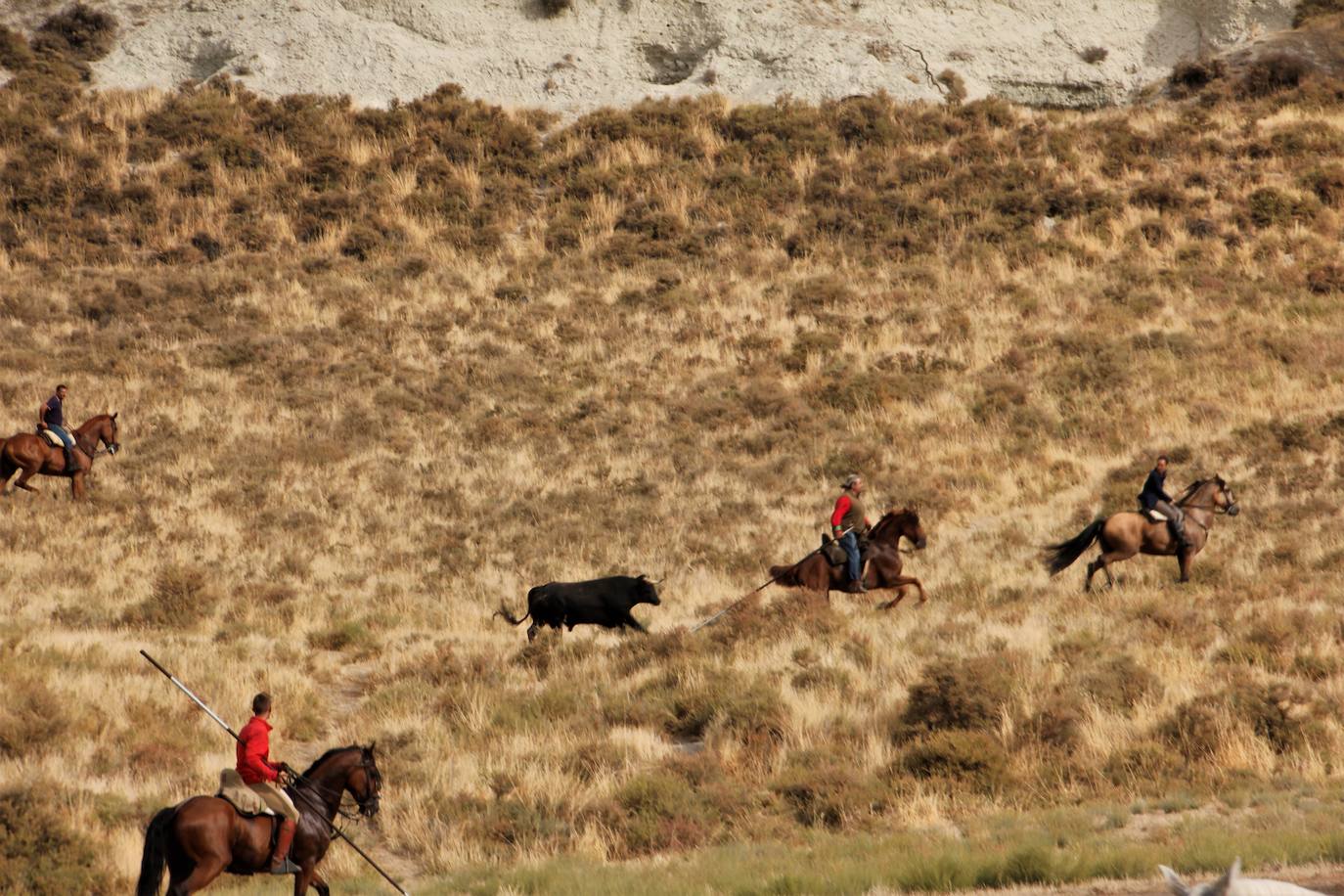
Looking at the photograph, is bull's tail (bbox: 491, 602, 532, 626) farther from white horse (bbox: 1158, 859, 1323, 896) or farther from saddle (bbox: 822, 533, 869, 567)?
white horse (bbox: 1158, 859, 1323, 896)

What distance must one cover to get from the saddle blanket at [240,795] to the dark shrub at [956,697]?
654 cm

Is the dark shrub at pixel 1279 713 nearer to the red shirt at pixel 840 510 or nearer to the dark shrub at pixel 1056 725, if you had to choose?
the dark shrub at pixel 1056 725

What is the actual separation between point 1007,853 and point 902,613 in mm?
9151

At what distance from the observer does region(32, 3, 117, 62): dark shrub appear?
44.3 meters

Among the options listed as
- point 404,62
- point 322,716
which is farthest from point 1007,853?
point 404,62

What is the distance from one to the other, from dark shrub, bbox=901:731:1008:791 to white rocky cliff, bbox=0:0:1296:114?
34.5 meters

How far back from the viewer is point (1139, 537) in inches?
739

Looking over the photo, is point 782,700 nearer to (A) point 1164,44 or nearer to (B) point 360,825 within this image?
(B) point 360,825

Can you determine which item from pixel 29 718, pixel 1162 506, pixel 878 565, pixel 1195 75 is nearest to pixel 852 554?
pixel 878 565

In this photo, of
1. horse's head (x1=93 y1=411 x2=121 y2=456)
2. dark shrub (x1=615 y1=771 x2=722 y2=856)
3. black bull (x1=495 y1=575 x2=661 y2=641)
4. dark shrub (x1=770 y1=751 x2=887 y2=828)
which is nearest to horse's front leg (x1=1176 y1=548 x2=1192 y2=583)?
black bull (x1=495 y1=575 x2=661 y2=641)

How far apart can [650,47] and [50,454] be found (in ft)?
93.5

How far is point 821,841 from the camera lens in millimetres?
10453

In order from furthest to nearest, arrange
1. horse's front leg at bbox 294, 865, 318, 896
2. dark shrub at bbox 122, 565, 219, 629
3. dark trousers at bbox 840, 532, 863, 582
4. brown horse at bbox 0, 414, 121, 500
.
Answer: brown horse at bbox 0, 414, 121, 500, dark shrub at bbox 122, 565, 219, 629, dark trousers at bbox 840, 532, 863, 582, horse's front leg at bbox 294, 865, 318, 896

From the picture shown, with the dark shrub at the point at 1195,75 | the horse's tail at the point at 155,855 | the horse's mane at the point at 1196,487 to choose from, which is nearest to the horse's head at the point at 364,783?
the horse's tail at the point at 155,855
